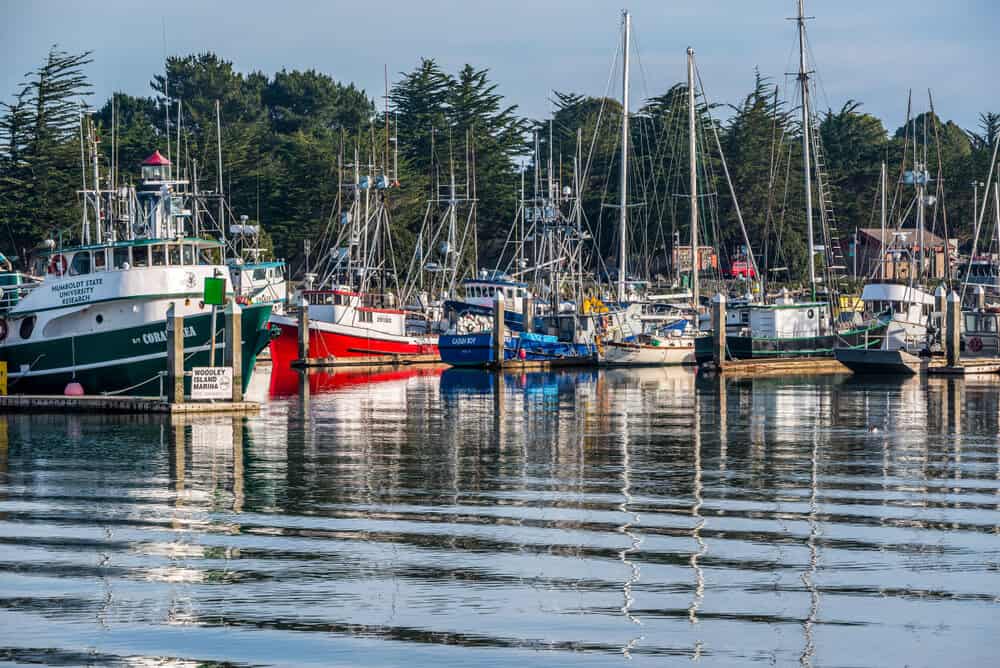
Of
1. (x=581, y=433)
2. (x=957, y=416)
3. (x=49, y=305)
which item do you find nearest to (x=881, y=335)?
(x=957, y=416)

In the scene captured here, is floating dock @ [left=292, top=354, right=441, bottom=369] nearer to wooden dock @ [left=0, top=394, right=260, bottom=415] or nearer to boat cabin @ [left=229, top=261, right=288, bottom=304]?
boat cabin @ [left=229, top=261, right=288, bottom=304]

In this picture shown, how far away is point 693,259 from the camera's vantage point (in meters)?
70.9

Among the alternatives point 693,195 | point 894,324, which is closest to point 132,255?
point 693,195

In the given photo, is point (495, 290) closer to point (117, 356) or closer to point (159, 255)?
point (159, 255)

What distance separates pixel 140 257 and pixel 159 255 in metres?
0.60

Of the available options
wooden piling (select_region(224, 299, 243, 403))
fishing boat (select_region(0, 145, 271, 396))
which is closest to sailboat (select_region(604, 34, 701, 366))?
fishing boat (select_region(0, 145, 271, 396))

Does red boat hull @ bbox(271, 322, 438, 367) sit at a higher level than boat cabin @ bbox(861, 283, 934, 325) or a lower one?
lower

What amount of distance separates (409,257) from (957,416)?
2399 inches

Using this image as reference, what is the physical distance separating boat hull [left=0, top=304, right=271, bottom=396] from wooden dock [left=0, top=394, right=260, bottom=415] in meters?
2.59

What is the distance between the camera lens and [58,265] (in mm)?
47469

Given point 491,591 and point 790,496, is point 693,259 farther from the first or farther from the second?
point 491,591

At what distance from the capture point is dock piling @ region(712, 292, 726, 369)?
64938mm

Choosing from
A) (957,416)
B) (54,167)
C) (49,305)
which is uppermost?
(54,167)

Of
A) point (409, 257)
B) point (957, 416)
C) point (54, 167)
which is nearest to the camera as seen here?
point (957, 416)
